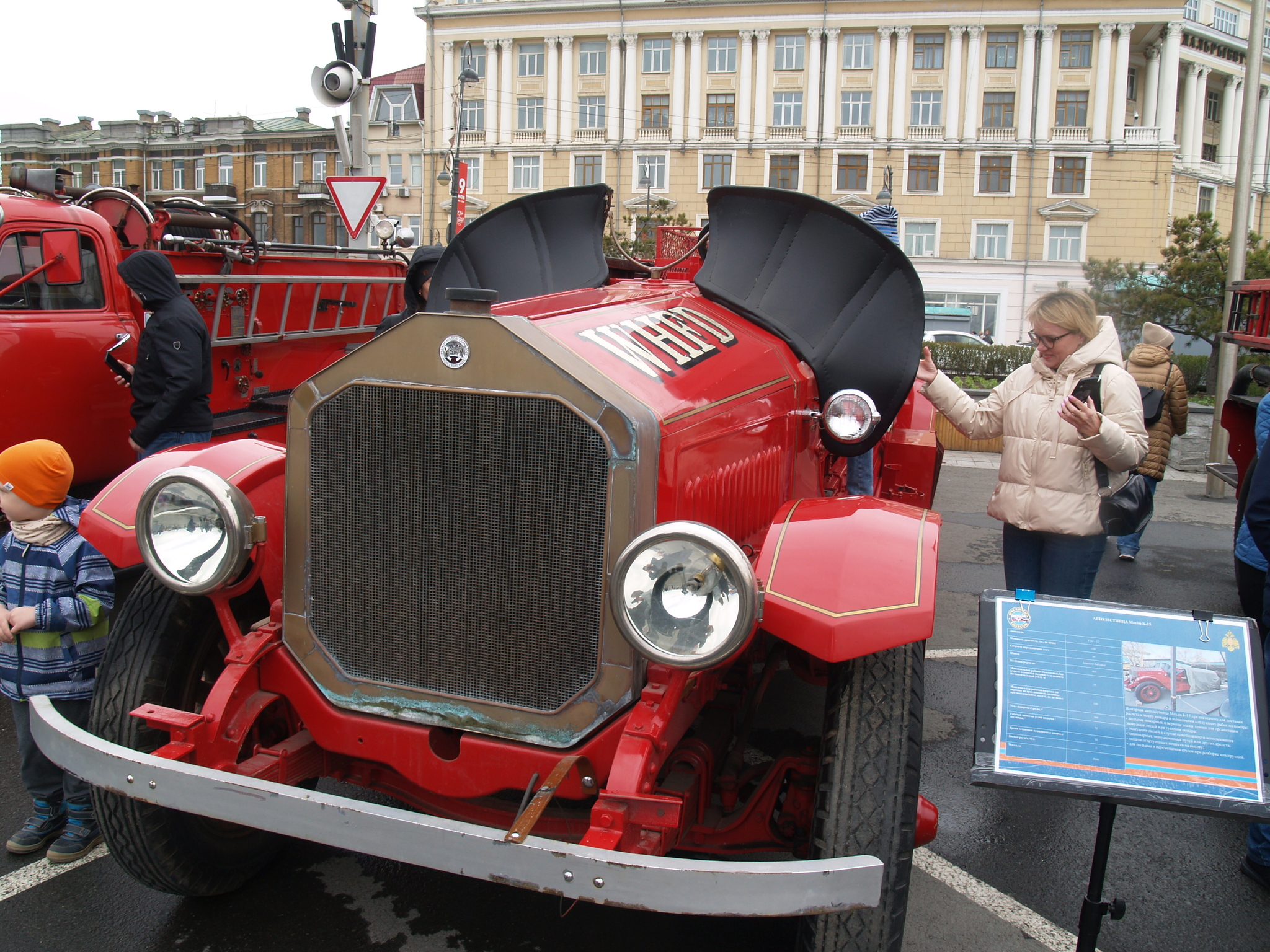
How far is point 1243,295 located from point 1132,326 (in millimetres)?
26014

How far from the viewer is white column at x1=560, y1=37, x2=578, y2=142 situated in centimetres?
4347

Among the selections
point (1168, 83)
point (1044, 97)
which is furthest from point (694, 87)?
point (1168, 83)

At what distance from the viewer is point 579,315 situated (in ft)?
9.31

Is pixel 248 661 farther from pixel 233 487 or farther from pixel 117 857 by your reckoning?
pixel 117 857

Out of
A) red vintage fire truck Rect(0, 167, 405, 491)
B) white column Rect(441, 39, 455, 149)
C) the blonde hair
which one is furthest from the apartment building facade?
the blonde hair

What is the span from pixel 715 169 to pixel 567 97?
8033mm

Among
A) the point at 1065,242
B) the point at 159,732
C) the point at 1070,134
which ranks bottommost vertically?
the point at 159,732

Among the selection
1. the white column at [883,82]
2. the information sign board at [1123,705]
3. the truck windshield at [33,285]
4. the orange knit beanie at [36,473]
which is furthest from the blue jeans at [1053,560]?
the white column at [883,82]

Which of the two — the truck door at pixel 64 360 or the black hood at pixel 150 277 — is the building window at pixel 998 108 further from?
the black hood at pixel 150 277

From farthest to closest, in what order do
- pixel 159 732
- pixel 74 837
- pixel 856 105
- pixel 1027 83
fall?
pixel 856 105, pixel 1027 83, pixel 74 837, pixel 159 732

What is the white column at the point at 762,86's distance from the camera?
4172cm

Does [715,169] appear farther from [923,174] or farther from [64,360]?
[64,360]

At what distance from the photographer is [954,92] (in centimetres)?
4066

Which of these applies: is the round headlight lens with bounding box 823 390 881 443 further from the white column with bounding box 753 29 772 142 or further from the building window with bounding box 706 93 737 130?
the building window with bounding box 706 93 737 130
